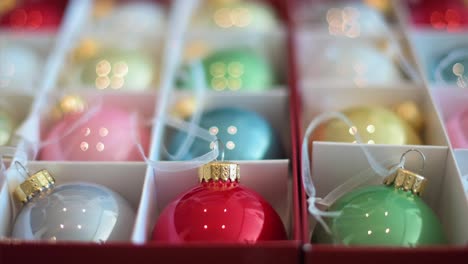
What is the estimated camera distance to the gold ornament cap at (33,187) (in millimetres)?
1028

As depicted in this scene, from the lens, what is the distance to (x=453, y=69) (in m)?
1.31

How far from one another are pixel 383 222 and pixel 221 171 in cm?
28

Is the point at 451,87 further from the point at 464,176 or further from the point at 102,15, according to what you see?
the point at 102,15

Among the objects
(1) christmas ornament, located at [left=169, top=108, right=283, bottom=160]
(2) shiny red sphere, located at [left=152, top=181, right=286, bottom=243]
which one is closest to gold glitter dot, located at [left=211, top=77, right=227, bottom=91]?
(1) christmas ornament, located at [left=169, top=108, right=283, bottom=160]

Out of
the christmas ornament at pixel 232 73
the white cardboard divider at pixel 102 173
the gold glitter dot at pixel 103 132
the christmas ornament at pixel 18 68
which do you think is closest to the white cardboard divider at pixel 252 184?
the white cardboard divider at pixel 102 173

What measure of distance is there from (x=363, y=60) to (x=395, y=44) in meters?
0.09

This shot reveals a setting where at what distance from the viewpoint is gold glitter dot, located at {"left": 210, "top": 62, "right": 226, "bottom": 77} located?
134 centimetres

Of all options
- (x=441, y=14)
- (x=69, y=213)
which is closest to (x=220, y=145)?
(x=69, y=213)

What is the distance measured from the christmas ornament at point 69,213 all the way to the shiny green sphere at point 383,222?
332mm

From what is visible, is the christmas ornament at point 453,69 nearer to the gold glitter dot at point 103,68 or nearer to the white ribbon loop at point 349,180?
the white ribbon loop at point 349,180

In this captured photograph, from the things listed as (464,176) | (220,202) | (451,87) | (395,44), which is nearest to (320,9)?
(395,44)

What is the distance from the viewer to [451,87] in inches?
49.4

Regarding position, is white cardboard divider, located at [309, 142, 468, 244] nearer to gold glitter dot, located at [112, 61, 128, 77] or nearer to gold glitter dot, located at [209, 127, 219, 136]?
gold glitter dot, located at [209, 127, 219, 136]

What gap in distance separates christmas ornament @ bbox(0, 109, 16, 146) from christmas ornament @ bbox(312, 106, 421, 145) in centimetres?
60
